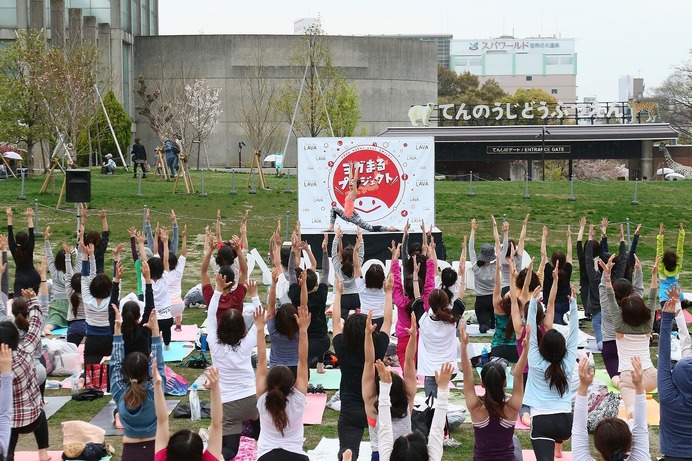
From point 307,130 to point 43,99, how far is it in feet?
61.2

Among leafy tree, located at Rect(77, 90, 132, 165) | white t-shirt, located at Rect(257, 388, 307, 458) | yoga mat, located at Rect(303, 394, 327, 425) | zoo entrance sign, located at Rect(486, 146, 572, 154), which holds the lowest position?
yoga mat, located at Rect(303, 394, 327, 425)

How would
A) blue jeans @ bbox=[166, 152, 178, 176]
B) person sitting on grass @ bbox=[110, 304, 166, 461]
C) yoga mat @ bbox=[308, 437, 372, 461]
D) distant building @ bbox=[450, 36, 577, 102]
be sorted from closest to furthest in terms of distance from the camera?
person sitting on grass @ bbox=[110, 304, 166, 461]
yoga mat @ bbox=[308, 437, 372, 461]
blue jeans @ bbox=[166, 152, 178, 176]
distant building @ bbox=[450, 36, 577, 102]

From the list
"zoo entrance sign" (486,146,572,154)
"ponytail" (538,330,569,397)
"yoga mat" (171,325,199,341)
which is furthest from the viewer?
"zoo entrance sign" (486,146,572,154)

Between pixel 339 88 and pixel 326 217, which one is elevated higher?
pixel 339 88

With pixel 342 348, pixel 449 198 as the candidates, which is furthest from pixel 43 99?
pixel 342 348

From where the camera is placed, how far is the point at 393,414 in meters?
6.11

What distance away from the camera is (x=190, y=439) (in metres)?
4.95

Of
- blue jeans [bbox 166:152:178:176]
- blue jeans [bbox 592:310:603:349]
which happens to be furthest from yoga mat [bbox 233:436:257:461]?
blue jeans [bbox 166:152:178:176]

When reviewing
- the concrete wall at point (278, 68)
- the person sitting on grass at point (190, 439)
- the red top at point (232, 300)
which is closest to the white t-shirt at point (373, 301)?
the red top at point (232, 300)

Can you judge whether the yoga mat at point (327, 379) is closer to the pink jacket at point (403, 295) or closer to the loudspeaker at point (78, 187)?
the pink jacket at point (403, 295)

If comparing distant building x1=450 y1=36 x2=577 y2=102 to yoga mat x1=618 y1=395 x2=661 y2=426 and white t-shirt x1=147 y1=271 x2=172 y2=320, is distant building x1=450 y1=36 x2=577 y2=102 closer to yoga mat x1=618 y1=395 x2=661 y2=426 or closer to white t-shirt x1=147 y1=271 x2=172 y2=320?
white t-shirt x1=147 y1=271 x2=172 y2=320

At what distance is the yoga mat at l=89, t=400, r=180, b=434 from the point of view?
8.76 m

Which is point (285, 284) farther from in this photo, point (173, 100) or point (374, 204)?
point (173, 100)

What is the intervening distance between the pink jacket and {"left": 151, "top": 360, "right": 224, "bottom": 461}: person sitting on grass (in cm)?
449
